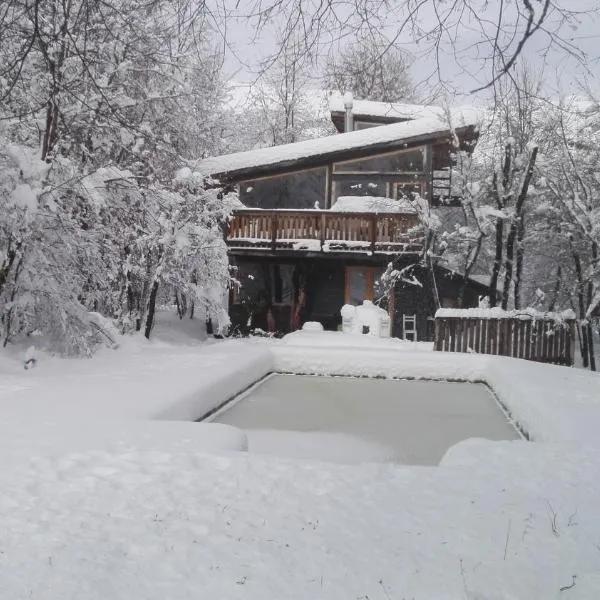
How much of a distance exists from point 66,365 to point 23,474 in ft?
18.1

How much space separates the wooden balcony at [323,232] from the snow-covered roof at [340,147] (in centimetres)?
183

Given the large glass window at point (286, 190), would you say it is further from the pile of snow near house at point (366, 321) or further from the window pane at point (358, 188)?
the pile of snow near house at point (366, 321)

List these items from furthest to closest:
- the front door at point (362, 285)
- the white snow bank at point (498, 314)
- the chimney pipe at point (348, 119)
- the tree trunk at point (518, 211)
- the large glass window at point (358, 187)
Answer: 1. the chimney pipe at point (348, 119)
2. the large glass window at point (358, 187)
3. the front door at point (362, 285)
4. the tree trunk at point (518, 211)
5. the white snow bank at point (498, 314)

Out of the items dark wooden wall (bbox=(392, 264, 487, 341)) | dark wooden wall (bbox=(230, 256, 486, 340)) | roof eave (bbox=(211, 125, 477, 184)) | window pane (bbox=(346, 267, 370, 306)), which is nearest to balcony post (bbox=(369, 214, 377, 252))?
dark wooden wall (bbox=(230, 256, 486, 340))

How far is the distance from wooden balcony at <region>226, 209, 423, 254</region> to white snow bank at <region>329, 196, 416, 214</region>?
356 millimetres

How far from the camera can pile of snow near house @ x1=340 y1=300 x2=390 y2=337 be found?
53.5 ft

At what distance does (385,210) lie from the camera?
19781 millimetres

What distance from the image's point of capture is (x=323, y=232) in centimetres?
1842

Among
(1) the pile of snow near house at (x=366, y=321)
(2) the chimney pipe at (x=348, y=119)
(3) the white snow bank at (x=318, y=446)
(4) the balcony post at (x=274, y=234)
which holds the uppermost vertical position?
(2) the chimney pipe at (x=348, y=119)

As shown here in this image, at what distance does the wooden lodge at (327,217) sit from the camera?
1881 cm

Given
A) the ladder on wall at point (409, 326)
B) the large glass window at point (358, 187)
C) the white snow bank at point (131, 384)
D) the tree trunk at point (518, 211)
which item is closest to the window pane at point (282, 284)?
the large glass window at point (358, 187)

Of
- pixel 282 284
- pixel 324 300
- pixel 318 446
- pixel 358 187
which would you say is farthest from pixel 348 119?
pixel 318 446

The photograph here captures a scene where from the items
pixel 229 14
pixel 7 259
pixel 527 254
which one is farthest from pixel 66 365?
pixel 527 254

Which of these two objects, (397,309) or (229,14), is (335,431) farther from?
(397,309)
